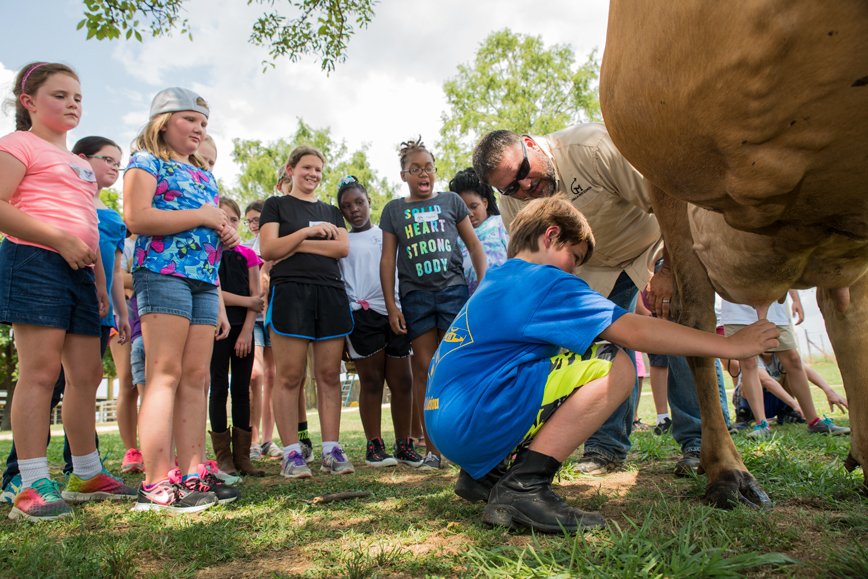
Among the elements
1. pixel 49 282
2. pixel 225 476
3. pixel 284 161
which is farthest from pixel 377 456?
pixel 284 161

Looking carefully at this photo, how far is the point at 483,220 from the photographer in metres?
5.50

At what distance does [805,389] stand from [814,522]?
3239 millimetres

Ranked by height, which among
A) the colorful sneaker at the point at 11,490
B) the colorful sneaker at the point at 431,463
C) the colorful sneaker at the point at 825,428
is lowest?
the colorful sneaker at the point at 825,428

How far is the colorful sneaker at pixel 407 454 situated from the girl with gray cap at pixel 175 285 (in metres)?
1.34

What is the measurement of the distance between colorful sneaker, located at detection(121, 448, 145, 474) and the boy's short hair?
3.18 m

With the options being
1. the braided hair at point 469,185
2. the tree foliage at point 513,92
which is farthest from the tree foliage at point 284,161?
the braided hair at point 469,185

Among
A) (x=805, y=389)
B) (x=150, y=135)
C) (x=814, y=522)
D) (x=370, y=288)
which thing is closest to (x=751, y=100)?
(x=814, y=522)

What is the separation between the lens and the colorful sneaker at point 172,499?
7.64 feet

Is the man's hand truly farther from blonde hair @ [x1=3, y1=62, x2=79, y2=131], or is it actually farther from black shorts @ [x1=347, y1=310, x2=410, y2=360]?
blonde hair @ [x1=3, y1=62, x2=79, y2=131]

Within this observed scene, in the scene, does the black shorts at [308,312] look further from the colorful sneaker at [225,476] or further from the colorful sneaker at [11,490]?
the colorful sneaker at [11,490]

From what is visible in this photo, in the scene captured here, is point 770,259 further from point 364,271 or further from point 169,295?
point 364,271

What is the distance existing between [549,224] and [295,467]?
2.09 m

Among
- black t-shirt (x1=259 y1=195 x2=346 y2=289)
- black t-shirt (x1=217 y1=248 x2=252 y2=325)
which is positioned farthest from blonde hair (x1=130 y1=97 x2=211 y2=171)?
black t-shirt (x1=217 y1=248 x2=252 y2=325)

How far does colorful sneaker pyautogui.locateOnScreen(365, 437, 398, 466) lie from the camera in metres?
3.65
